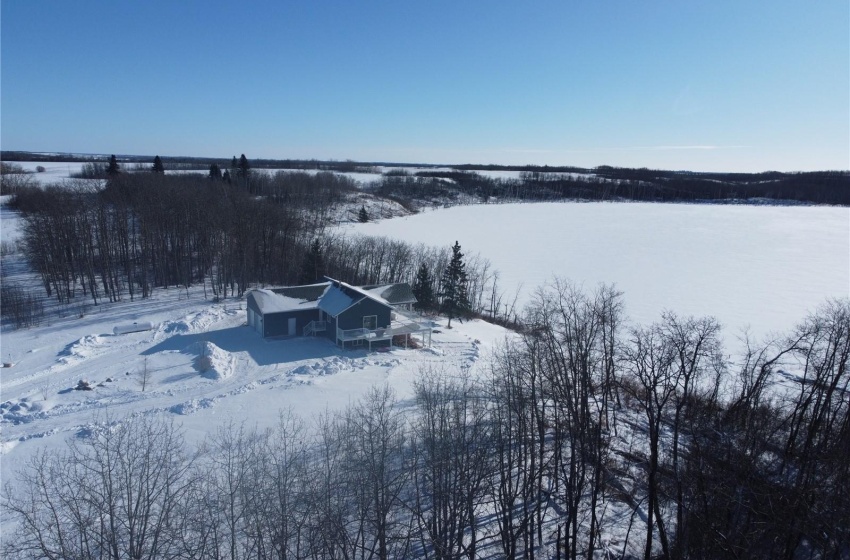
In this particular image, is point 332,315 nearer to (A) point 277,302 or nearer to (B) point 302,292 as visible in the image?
(A) point 277,302

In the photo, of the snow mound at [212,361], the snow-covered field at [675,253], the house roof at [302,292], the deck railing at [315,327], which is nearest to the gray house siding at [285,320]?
the deck railing at [315,327]

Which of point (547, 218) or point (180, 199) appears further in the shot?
point (547, 218)

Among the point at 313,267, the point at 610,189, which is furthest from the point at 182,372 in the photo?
the point at 610,189

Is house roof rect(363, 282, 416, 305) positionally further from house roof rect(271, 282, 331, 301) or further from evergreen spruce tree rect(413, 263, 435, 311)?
evergreen spruce tree rect(413, 263, 435, 311)

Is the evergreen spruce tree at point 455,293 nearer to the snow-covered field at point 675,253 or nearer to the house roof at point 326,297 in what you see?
the house roof at point 326,297

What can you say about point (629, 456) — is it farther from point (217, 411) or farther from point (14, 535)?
point (14, 535)

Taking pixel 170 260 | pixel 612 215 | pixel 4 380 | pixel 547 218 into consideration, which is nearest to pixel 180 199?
pixel 170 260
